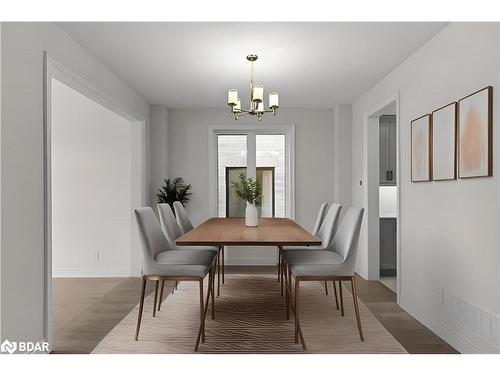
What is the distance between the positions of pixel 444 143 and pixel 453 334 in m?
1.44

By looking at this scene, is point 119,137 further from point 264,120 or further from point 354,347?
point 354,347

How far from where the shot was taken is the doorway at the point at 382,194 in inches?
199

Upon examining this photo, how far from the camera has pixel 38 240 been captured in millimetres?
2617

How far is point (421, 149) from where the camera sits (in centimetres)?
343

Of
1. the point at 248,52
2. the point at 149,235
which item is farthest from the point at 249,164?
the point at 149,235

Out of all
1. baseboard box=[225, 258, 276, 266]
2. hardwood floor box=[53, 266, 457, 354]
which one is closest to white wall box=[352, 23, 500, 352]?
hardwood floor box=[53, 266, 457, 354]

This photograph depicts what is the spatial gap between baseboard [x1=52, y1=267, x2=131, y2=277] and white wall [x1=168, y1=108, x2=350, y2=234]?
1.34m

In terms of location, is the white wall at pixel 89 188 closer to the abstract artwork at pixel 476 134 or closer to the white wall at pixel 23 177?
the white wall at pixel 23 177

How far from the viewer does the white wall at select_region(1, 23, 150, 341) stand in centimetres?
228
